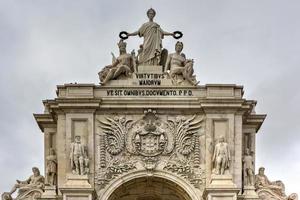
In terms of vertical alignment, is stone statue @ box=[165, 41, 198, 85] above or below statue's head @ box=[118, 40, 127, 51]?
below

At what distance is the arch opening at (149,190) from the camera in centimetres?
4975

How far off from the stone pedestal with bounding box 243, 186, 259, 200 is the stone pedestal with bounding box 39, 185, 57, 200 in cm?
656

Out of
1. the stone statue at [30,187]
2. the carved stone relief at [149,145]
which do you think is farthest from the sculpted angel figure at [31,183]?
the carved stone relief at [149,145]

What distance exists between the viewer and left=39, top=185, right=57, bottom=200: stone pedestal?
49447 mm

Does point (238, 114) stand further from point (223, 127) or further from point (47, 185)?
point (47, 185)

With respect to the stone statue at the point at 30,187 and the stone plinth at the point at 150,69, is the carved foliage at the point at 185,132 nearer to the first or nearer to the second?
the stone plinth at the point at 150,69

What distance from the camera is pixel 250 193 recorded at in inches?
1956

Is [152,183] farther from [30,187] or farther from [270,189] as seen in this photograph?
[30,187]

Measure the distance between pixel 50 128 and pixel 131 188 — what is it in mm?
3682

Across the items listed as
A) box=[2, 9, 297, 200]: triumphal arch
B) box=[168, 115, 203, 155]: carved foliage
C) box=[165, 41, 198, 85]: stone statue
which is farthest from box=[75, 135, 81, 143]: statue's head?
box=[165, 41, 198, 85]: stone statue

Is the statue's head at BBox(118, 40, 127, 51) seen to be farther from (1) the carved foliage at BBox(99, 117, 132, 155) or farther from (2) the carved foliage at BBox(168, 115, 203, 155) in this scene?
(2) the carved foliage at BBox(168, 115, 203, 155)

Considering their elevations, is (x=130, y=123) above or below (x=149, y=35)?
below

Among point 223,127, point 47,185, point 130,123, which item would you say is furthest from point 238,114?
point 47,185

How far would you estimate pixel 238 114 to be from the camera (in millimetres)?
50031
